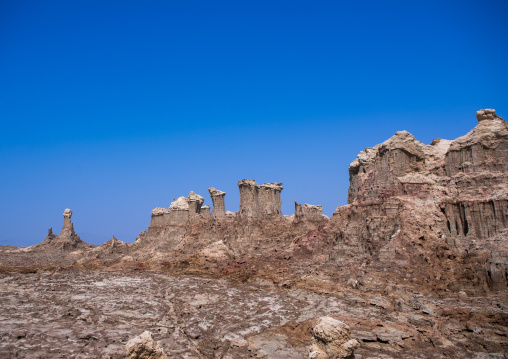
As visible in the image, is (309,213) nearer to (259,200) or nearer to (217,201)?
(259,200)

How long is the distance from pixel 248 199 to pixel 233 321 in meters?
35.8

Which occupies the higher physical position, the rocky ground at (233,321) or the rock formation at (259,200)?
the rock formation at (259,200)

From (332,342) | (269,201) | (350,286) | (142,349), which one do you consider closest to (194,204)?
(269,201)

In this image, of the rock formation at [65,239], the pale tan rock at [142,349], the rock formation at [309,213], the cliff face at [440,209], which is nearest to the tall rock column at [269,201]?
the rock formation at [309,213]

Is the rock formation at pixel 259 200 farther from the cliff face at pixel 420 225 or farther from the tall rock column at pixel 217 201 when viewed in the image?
the cliff face at pixel 420 225

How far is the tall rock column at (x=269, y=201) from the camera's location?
5772 centimetres

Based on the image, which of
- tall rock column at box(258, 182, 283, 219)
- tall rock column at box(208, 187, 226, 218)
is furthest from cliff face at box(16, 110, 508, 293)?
tall rock column at box(208, 187, 226, 218)

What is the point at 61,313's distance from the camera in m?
20.8

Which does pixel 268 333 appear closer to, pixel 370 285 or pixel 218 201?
pixel 370 285

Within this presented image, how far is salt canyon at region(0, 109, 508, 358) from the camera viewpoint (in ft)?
54.0

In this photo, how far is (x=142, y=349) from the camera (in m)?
11.9

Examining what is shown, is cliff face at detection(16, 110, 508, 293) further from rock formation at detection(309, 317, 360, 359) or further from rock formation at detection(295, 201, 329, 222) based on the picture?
rock formation at detection(309, 317, 360, 359)

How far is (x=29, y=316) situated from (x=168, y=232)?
4354 centimetres

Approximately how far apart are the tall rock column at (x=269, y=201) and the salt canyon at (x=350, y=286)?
7.69 metres
